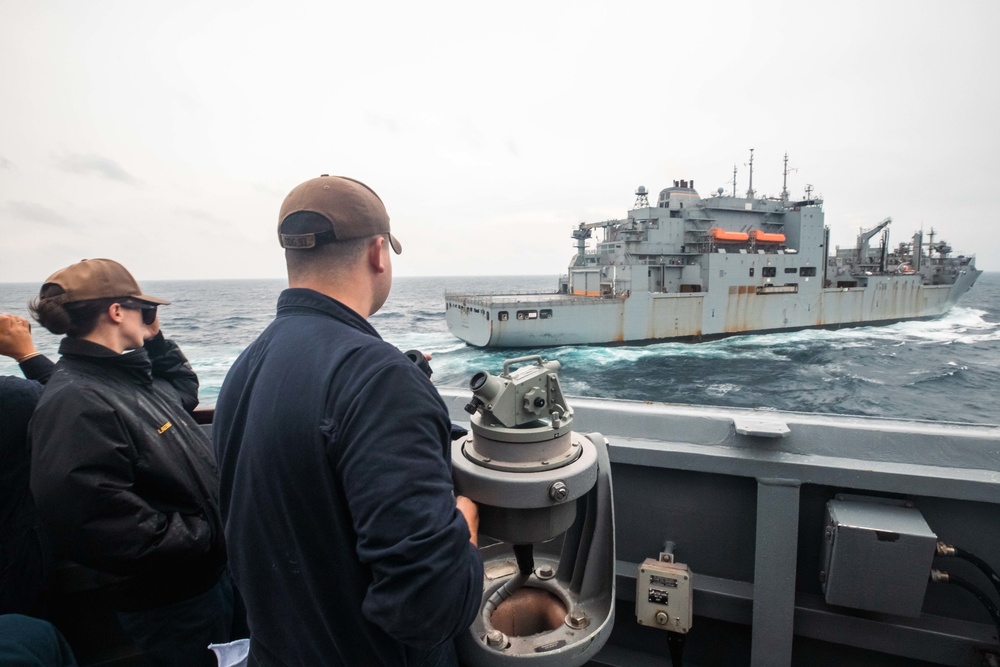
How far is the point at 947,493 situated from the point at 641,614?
1.20 meters

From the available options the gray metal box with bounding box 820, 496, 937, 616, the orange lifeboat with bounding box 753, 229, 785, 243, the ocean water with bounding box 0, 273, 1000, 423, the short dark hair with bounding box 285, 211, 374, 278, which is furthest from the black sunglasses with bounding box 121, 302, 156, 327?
the orange lifeboat with bounding box 753, 229, 785, 243

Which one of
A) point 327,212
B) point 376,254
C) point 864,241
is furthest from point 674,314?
point 327,212

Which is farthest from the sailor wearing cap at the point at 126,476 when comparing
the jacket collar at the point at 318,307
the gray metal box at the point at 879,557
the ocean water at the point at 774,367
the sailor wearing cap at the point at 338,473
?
the ocean water at the point at 774,367

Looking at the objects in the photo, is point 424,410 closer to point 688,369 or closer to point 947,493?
point 947,493

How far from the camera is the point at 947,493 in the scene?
1809mm

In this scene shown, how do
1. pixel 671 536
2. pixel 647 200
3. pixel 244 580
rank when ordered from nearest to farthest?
pixel 244 580 → pixel 671 536 → pixel 647 200

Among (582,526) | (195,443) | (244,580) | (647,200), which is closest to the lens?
(244,580)

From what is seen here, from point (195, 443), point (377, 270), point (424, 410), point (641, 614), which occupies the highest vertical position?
point (377, 270)

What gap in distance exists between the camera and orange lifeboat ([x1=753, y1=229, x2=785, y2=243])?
88.2 feet

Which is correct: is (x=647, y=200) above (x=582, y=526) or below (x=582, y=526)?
above

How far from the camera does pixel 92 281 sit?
188 cm

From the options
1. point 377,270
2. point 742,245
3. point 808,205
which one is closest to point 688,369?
point 742,245

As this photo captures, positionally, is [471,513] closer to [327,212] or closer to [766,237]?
[327,212]

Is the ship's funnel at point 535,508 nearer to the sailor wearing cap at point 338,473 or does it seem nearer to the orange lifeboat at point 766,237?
the sailor wearing cap at point 338,473
